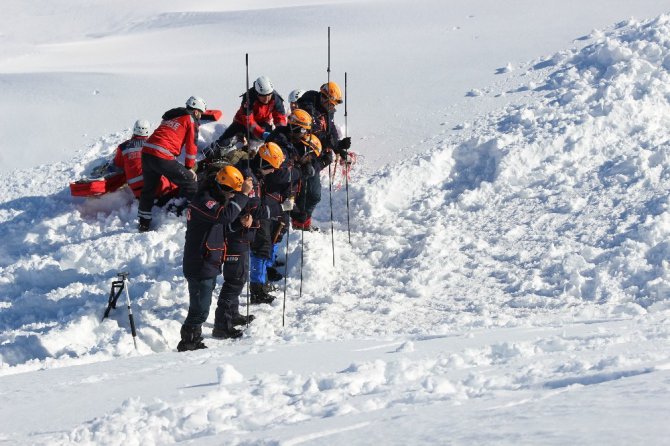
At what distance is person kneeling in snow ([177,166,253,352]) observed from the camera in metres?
7.91

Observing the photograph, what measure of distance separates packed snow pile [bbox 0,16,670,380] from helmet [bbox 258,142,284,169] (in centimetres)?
132

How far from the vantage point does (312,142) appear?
1014 cm

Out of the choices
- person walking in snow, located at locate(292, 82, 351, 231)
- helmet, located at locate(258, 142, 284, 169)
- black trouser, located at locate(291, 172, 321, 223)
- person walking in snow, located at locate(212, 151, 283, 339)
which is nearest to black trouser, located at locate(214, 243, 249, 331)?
person walking in snow, located at locate(212, 151, 283, 339)

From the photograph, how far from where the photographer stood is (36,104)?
1528 cm

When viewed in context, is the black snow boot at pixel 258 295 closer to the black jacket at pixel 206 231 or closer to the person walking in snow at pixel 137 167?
the black jacket at pixel 206 231

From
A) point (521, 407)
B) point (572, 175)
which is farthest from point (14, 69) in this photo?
point (521, 407)

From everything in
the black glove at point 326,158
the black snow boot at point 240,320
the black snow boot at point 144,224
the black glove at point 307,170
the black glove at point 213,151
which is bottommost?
the black snow boot at point 240,320

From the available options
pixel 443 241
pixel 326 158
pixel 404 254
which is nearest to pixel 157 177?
pixel 326 158

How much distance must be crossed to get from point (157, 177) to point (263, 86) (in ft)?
6.69

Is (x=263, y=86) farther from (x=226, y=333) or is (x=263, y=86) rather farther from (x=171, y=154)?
(x=226, y=333)

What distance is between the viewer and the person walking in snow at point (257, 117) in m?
11.3

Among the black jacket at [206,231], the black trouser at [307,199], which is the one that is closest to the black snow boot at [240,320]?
the black jacket at [206,231]

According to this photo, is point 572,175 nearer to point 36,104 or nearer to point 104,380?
point 104,380

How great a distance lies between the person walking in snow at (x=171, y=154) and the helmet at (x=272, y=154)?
60.6 inches
